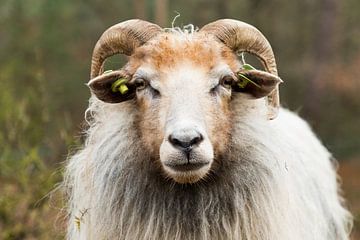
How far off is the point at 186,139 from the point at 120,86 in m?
1.00

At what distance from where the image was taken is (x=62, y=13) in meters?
19.8

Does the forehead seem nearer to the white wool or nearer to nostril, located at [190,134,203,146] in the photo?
the white wool

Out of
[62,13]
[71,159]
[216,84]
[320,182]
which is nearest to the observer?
[216,84]

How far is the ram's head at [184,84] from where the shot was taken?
5.43 meters

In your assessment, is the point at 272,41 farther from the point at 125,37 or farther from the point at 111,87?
the point at 111,87

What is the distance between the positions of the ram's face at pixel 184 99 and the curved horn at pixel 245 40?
0.13m

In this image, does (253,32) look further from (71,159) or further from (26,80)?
(26,80)

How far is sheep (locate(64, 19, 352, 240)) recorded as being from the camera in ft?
19.2

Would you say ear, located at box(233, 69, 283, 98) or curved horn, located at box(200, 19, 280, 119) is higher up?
curved horn, located at box(200, 19, 280, 119)

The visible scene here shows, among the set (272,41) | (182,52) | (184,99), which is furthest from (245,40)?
(272,41)

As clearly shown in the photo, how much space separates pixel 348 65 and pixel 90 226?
53.2ft

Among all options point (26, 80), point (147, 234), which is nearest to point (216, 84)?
point (147, 234)

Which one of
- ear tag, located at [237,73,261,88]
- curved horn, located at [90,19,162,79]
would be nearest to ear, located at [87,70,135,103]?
curved horn, located at [90,19,162,79]

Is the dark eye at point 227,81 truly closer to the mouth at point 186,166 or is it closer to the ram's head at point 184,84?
the ram's head at point 184,84
